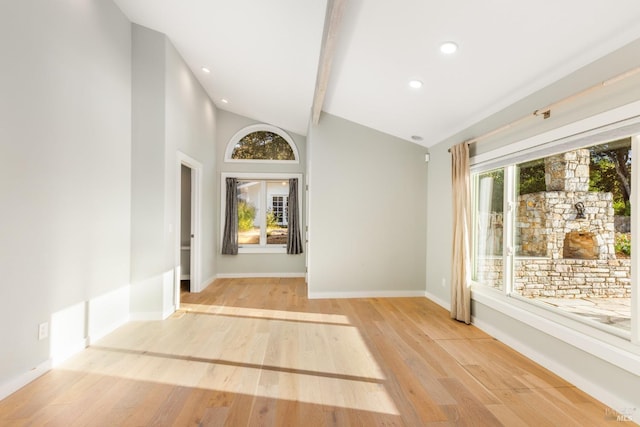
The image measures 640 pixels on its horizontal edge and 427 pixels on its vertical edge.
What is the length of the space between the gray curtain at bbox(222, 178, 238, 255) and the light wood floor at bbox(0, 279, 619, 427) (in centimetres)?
251

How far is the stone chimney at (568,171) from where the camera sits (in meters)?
2.43

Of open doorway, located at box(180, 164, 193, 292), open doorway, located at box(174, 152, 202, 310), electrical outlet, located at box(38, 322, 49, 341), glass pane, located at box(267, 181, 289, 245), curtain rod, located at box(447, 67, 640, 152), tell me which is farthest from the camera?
glass pane, located at box(267, 181, 289, 245)

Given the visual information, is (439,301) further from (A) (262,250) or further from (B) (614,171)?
(A) (262,250)

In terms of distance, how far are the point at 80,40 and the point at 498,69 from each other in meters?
3.70

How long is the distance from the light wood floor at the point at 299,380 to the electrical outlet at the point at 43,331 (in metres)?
0.30

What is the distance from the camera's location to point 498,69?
2.66m

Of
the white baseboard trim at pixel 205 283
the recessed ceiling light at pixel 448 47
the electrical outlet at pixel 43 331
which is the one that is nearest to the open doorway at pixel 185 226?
the white baseboard trim at pixel 205 283

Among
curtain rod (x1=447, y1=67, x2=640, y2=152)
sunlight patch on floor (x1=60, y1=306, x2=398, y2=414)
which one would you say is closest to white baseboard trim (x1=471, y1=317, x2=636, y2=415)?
sunlight patch on floor (x1=60, y1=306, x2=398, y2=414)

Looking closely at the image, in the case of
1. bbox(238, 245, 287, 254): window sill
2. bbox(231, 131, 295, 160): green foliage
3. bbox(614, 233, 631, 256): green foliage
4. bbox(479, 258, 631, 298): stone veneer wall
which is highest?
→ bbox(231, 131, 295, 160): green foliage

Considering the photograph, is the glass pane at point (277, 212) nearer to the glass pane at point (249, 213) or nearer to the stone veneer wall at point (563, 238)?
the glass pane at point (249, 213)

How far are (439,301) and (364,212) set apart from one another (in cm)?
166

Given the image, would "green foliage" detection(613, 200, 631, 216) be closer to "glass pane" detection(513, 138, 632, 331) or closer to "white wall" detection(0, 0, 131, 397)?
"glass pane" detection(513, 138, 632, 331)

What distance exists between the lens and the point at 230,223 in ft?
20.1

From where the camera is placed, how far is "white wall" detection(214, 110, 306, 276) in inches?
243
